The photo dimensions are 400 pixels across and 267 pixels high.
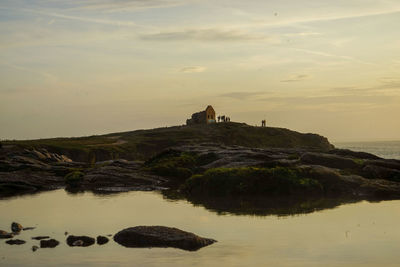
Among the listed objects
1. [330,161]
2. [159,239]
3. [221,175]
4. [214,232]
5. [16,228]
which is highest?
[330,161]

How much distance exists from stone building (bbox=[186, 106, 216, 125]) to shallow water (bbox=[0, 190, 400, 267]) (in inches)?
5123

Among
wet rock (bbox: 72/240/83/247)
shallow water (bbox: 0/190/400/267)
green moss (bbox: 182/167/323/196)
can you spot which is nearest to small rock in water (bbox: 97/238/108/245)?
shallow water (bbox: 0/190/400/267)

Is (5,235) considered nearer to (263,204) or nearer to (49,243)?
(49,243)

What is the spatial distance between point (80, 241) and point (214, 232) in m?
8.26

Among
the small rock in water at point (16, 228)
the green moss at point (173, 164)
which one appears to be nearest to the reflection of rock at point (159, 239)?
the small rock in water at point (16, 228)

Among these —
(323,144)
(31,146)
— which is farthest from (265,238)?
(323,144)

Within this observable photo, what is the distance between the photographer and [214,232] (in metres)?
35.2

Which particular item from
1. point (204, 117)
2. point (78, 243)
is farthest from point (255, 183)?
point (204, 117)

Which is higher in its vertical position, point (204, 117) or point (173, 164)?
point (204, 117)

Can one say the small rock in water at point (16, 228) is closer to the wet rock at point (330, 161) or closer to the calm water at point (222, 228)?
the calm water at point (222, 228)

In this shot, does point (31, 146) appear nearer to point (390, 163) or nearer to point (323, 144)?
point (390, 163)

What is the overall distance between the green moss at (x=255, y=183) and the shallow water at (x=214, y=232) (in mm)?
6740

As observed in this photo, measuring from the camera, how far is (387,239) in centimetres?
3269

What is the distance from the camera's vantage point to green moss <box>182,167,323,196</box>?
55.9 meters
